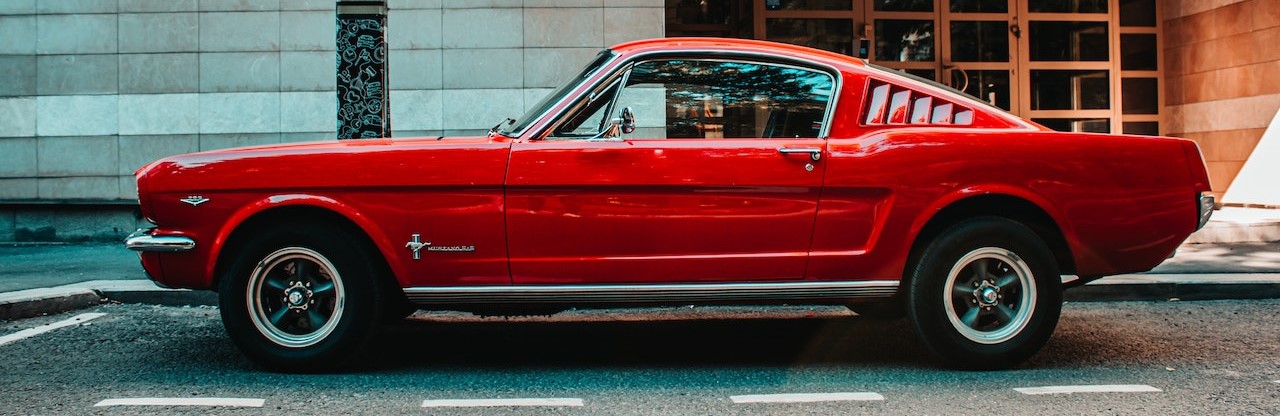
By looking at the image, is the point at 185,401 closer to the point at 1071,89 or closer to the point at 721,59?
the point at 721,59

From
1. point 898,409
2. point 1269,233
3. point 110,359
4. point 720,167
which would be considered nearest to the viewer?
point 898,409

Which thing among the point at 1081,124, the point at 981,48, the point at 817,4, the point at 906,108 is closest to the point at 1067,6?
the point at 981,48

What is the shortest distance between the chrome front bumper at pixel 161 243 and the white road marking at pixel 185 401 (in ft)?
2.13

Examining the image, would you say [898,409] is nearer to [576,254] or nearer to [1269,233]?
[576,254]

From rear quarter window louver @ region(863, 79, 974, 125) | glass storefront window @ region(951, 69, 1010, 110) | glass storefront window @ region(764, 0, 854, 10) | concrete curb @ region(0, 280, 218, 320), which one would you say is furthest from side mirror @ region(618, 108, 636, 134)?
glass storefront window @ region(951, 69, 1010, 110)

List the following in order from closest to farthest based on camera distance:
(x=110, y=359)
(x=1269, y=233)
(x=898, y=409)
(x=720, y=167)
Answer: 1. (x=898, y=409)
2. (x=720, y=167)
3. (x=110, y=359)
4. (x=1269, y=233)

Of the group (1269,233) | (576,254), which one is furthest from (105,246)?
(1269,233)

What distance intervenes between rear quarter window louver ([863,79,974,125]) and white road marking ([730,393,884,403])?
121cm

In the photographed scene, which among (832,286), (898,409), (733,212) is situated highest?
(733,212)

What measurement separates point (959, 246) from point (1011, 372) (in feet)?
2.01

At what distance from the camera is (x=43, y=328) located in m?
5.95

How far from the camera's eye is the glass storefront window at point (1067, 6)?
531 inches

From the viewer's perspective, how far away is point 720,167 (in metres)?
→ 4.36

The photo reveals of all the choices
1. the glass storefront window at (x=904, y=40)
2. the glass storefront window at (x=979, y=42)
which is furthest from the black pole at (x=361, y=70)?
the glass storefront window at (x=979, y=42)
